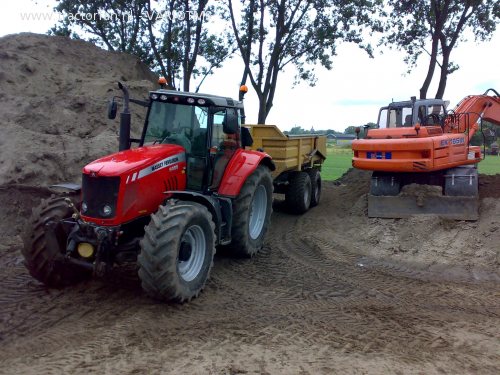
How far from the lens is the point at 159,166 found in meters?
6.34

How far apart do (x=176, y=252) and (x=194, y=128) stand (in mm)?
2074

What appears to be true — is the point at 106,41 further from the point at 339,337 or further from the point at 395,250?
the point at 339,337

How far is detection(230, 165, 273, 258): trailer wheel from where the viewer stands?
7.46 meters

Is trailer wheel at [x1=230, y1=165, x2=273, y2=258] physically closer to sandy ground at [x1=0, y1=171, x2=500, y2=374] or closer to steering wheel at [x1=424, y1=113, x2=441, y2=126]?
sandy ground at [x1=0, y1=171, x2=500, y2=374]

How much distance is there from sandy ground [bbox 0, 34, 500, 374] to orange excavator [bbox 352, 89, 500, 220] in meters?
0.36

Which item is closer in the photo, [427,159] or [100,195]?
[100,195]

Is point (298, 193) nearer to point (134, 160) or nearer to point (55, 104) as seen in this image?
point (134, 160)

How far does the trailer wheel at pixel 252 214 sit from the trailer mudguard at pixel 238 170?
0.20 m

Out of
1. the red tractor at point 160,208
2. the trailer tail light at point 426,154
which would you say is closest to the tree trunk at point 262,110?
the trailer tail light at point 426,154

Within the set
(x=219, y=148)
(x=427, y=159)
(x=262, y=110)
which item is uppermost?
(x=262, y=110)

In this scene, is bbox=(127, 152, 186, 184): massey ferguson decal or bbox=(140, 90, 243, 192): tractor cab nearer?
bbox=(127, 152, 186, 184): massey ferguson decal

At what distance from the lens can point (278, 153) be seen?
10328 mm

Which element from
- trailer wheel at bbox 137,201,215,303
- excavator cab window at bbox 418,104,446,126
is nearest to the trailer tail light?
excavator cab window at bbox 418,104,446,126

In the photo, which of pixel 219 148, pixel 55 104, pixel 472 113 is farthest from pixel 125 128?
pixel 472 113
